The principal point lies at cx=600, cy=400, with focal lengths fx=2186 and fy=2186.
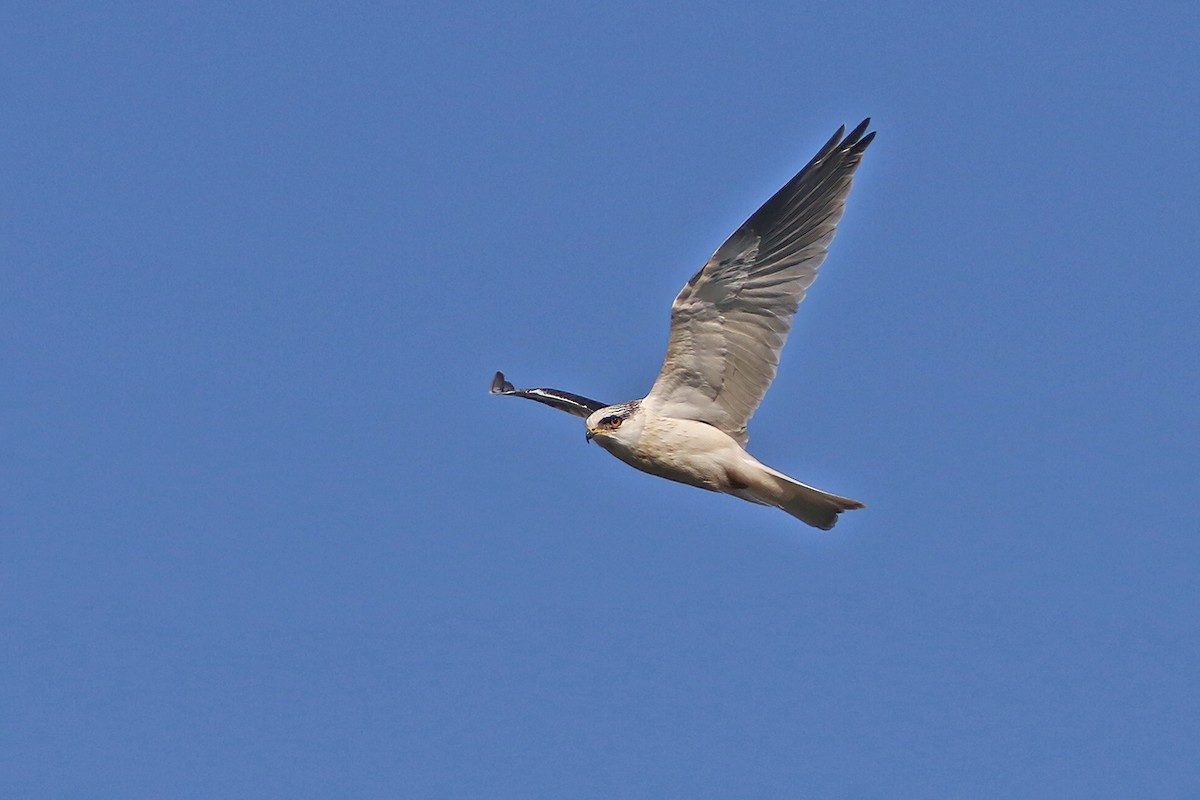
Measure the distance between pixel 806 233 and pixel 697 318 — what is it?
102 cm

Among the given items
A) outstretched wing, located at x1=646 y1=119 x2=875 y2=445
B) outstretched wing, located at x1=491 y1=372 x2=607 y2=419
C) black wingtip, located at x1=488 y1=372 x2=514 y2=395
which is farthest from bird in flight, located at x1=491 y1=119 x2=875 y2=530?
black wingtip, located at x1=488 y1=372 x2=514 y2=395

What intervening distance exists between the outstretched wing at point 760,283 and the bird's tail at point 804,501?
0.71m

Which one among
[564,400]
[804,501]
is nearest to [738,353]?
[804,501]

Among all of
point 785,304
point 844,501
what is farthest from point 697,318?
point 844,501

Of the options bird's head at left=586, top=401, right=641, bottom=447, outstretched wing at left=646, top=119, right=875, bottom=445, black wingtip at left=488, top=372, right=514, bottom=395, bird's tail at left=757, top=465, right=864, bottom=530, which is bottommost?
bird's tail at left=757, top=465, right=864, bottom=530

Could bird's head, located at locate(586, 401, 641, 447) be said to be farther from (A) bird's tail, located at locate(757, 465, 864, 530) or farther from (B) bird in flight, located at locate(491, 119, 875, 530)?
(A) bird's tail, located at locate(757, 465, 864, 530)

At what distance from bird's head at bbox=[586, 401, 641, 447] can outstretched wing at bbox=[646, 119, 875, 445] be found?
0.48m

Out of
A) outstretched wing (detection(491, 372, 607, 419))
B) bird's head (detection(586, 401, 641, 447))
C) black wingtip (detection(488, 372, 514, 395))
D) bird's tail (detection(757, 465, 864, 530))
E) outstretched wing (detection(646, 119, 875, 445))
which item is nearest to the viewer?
outstretched wing (detection(646, 119, 875, 445))

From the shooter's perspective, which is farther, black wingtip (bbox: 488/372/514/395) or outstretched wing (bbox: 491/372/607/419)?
black wingtip (bbox: 488/372/514/395)

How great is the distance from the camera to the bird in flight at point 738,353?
15727 mm

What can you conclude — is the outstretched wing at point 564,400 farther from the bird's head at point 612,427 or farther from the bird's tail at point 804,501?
the bird's tail at point 804,501

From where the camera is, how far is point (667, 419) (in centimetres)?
1650

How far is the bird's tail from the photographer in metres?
16.0

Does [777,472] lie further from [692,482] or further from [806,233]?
[806,233]
